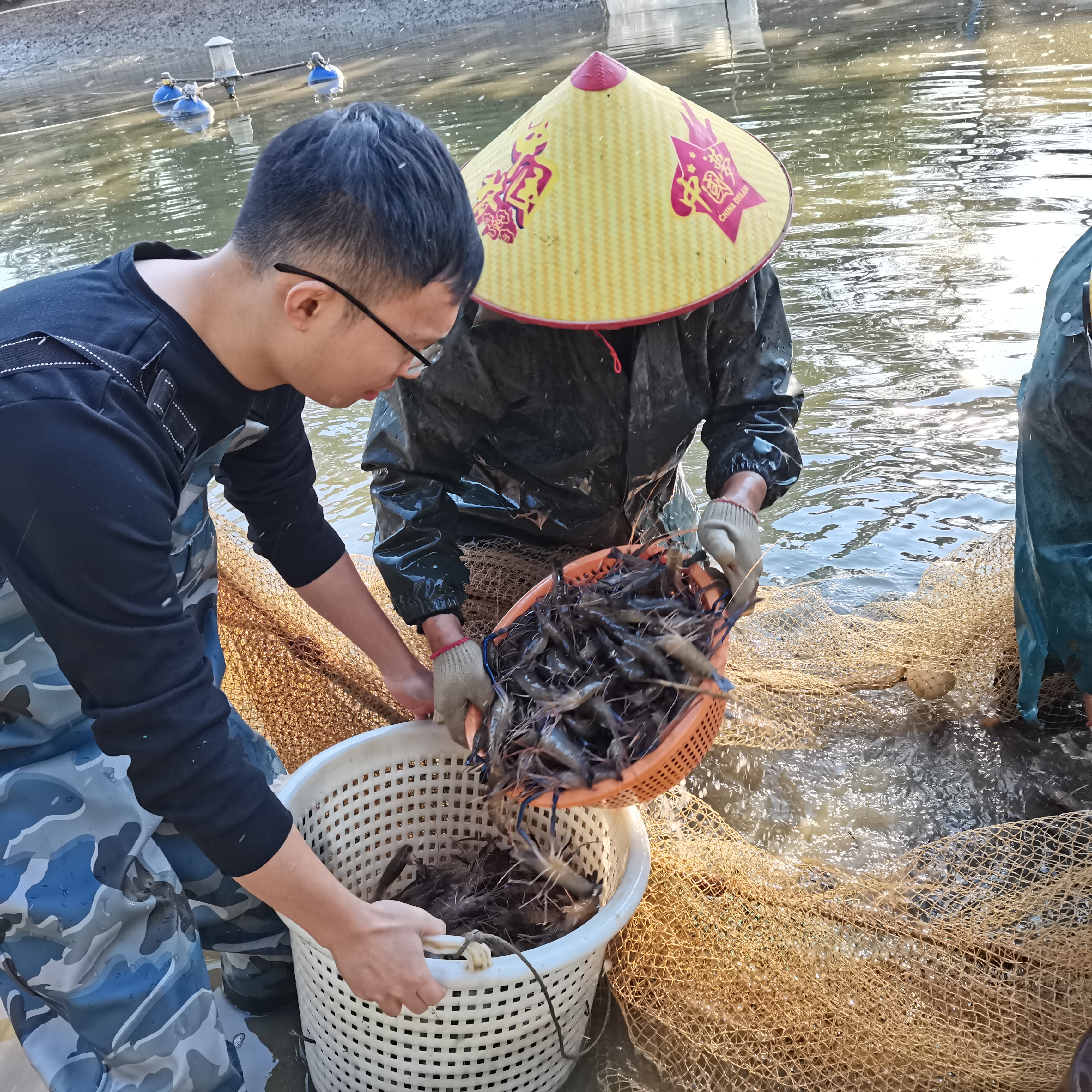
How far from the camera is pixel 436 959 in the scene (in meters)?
1.91

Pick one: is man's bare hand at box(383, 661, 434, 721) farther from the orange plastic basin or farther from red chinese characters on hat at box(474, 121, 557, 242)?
red chinese characters on hat at box(474, 121, 557, 242)

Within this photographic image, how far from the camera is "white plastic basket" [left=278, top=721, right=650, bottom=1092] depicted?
6.61 feet

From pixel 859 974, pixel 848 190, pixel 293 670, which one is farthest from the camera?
pixel 848 190

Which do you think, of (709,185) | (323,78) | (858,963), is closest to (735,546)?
(709,185)

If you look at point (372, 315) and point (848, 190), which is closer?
point (372, 315)

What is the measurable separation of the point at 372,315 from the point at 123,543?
557mm

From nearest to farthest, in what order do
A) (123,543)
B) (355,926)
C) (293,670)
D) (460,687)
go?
(123,543) < (355,926) < (460,687) < (293,670)

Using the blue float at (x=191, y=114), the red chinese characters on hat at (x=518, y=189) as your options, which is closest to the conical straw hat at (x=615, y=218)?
the red chinese characters on hat at (x=518, y=189)

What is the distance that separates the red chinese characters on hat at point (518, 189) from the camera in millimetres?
2355

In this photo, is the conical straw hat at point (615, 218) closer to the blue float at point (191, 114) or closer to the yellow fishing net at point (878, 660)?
the yellow fishing net at point (878, 660)

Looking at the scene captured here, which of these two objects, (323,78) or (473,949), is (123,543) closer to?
(473,949)

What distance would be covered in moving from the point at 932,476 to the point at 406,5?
26.7 meters

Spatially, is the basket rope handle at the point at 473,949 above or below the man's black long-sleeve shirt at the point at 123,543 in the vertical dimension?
below

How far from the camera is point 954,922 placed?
7.66 feet
